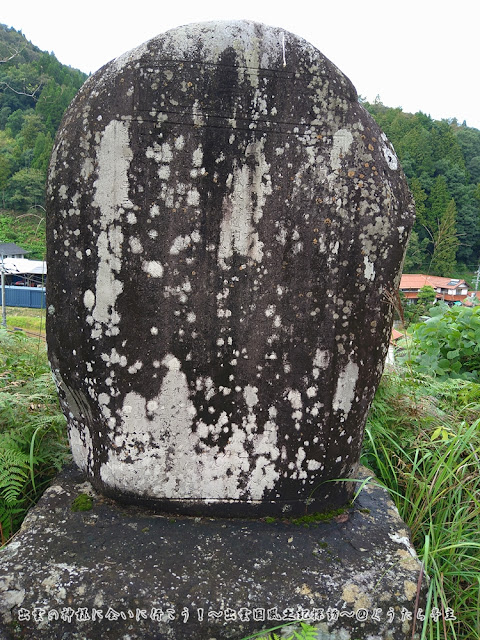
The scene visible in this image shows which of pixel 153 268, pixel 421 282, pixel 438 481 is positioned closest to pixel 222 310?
pixel 153 268

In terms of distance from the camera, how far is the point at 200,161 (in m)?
1.67

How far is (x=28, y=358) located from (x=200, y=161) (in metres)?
2.05

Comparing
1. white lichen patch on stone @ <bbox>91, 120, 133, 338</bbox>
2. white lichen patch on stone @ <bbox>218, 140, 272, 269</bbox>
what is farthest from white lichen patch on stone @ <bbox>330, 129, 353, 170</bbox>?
white lichen patch on stone @ <bbox>91, 120, 133, 338</bbox>

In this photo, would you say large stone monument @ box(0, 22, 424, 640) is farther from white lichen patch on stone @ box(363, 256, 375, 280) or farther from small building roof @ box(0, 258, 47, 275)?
small building roof @ box(0, 258, 47, 275)

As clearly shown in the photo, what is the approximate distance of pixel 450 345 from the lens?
3.81 meters

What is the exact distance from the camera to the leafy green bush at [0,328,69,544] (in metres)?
1.96

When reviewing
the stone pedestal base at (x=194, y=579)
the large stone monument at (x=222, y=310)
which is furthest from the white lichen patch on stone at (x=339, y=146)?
the stone pedestal base at (x=194, y=579)

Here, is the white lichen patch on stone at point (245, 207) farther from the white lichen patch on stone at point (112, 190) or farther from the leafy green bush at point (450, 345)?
the leafy green bush at point (450, 345)

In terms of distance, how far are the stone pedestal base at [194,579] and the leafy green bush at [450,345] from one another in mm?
Result: 2206

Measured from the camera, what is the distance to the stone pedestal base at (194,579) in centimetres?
146

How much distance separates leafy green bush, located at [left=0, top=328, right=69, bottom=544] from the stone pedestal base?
258 mm

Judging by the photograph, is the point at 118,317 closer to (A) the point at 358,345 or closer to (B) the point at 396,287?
(A) the point at 358,345

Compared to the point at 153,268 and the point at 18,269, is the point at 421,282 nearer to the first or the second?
the point at 18,269

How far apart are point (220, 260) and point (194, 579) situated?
1088 mm
